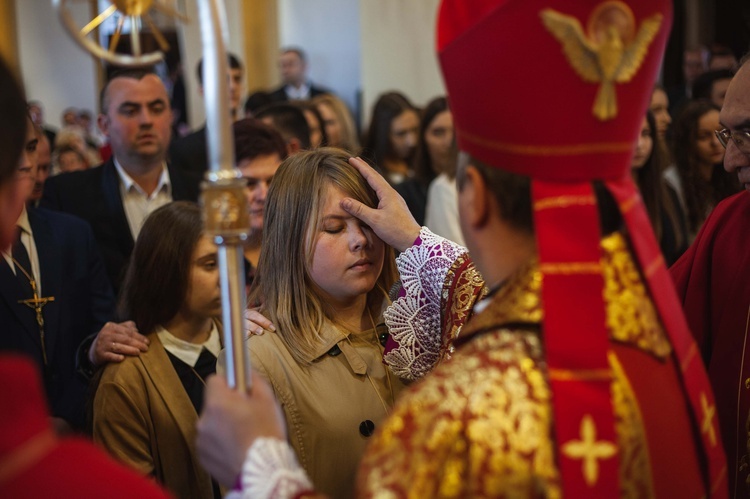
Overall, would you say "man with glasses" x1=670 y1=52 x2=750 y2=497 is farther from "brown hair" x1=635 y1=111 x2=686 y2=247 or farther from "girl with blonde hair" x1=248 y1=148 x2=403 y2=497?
"brown hair" x1=635 y1=111 x2=686 y2=247

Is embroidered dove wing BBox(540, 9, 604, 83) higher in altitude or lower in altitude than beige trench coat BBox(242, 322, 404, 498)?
higher

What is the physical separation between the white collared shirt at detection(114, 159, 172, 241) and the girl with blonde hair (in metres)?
1.98

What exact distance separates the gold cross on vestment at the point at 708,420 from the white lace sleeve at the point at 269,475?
A: 70cm

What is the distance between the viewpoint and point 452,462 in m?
1.43

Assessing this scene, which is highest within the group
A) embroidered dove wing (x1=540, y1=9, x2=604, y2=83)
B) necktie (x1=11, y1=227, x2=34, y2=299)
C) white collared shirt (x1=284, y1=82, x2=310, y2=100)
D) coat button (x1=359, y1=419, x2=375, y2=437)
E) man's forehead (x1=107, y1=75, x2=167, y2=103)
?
embroidered dove wing (x1=540, y1=9, x2=604, y2=83)

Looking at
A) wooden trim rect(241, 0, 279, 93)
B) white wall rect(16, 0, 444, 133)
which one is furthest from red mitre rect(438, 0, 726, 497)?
wooden trim rect(241, 0, 279, 93)

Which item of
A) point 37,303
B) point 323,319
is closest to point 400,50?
point 37,303

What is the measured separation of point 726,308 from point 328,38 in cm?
1015

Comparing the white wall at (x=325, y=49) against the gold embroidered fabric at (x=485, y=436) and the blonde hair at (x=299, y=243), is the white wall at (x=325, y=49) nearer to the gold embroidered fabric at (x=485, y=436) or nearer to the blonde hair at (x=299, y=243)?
the blonde hair at (x=299, y=243)

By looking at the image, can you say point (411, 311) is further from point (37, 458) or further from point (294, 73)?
point (294, 73)

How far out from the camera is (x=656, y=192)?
193 inches

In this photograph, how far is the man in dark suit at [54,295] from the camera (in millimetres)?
3375

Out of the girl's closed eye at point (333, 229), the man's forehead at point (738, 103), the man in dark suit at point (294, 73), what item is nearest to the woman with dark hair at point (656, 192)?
the man's forehead at point (738, 103)

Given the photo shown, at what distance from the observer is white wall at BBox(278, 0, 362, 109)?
1191 centimetres
